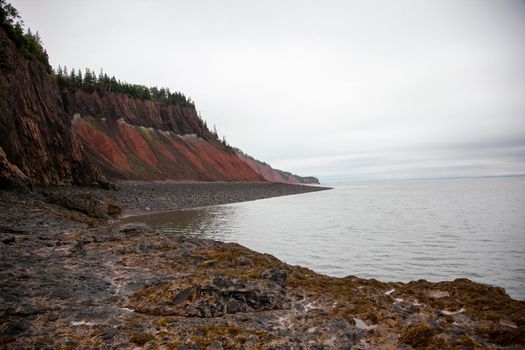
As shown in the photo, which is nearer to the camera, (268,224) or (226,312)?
(226,312)

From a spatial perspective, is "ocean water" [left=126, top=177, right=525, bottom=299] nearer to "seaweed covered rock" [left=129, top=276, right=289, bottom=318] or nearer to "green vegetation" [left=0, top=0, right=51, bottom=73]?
"seaweed covered rock" [left=129, top=276, right=289, bottom=318]

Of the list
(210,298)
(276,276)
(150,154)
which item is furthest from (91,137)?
(210,298)

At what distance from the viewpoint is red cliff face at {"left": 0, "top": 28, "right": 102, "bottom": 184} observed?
3144cm

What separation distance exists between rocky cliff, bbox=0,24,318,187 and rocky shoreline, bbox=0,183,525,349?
2178 cm

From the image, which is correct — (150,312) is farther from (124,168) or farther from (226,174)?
(226,174)

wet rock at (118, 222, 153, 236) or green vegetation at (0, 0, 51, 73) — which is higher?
green vegetation at (0, 0, 51, 73)

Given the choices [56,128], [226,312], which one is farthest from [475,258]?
[56,128]

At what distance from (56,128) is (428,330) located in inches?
1828

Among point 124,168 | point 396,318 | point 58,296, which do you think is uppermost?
point 124,168

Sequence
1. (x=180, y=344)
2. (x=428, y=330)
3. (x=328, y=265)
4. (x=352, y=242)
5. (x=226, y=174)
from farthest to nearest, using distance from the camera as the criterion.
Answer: (x=226, y=174) < (x=352, y=242) < (x=328, y=265) < (x=428, y=330) < (x=180, y=344)

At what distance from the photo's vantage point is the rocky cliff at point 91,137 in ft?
110

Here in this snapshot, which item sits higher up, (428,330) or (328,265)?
(428,330)

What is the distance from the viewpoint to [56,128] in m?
40.3

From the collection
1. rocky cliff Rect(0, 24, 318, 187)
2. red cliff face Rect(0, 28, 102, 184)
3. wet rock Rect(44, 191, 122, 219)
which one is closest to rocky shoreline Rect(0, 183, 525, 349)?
wet rock Rect(44, 191, 122, 219)
